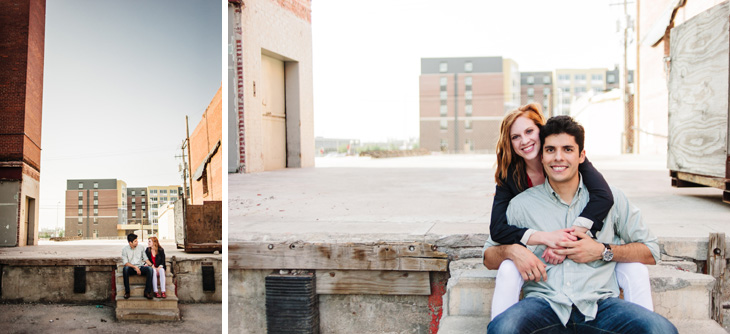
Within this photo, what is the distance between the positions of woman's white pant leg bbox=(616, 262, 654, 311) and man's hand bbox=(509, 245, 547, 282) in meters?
0.41

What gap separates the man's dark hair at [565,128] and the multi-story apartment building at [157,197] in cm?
215

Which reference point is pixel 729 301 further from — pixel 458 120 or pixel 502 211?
pixel 458 120

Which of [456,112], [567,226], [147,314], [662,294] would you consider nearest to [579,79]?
[456,112]

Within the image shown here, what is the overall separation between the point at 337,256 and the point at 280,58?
913 centimetres

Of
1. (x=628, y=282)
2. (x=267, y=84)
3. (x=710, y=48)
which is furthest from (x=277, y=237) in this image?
(x=267, y=84)

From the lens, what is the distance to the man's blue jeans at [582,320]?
8.11ft

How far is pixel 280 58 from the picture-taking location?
1229cm

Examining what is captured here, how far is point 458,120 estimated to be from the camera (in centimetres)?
6806

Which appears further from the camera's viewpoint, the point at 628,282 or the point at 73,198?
the point at 73,198

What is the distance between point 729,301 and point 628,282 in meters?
1.34

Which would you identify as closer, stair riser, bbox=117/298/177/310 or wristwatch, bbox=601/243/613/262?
wristwatch, bbox=601/243/613/262

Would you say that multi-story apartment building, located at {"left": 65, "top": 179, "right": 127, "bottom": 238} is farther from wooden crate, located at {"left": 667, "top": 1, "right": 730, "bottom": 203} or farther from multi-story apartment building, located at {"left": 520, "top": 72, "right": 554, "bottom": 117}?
multi-story apartment building, located at {"left": 520, "top": 72, "right": 554, "bottom": 117}

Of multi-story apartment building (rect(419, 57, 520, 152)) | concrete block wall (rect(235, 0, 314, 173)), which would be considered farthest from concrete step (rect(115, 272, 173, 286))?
multi-story apartment building (rect(419, 57, 520, 152))

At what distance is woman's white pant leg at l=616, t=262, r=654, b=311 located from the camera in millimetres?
2670
